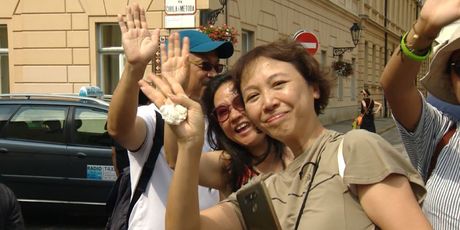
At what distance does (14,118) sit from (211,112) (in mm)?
5108

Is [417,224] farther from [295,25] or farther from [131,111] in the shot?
[295,25]

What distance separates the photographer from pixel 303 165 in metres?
1.56

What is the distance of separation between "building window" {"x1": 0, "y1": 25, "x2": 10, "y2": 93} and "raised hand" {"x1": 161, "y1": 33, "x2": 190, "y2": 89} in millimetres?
11984

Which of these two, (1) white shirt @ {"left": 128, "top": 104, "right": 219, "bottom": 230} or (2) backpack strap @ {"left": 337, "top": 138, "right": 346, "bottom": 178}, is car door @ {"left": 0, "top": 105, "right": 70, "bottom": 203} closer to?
(1) white shirt @ {"left": 128, "top": 104, "right": 219, "bottom": 230}

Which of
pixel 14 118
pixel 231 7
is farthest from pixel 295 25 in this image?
pixel 14 118

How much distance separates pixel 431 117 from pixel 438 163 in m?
0.16

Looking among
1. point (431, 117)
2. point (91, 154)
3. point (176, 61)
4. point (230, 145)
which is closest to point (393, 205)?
point (431, 117)

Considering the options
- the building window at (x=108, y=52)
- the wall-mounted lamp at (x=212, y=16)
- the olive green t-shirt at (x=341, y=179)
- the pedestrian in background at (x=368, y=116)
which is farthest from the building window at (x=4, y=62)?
the olive green t-shirt at (x=341, y=179)

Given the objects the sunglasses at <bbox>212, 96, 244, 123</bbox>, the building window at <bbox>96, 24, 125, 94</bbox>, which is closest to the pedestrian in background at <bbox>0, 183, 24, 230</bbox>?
the sunglasses at <bbox>212, 96, 244, 123</bbox>

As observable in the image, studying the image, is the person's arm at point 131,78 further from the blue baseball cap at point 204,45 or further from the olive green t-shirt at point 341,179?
the olive green t-shirt at point 341,179

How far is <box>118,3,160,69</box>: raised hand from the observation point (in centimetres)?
220

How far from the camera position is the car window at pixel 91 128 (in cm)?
639

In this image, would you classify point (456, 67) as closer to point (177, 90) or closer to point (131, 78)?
point (177, 90)

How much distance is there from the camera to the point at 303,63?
1704 mm
